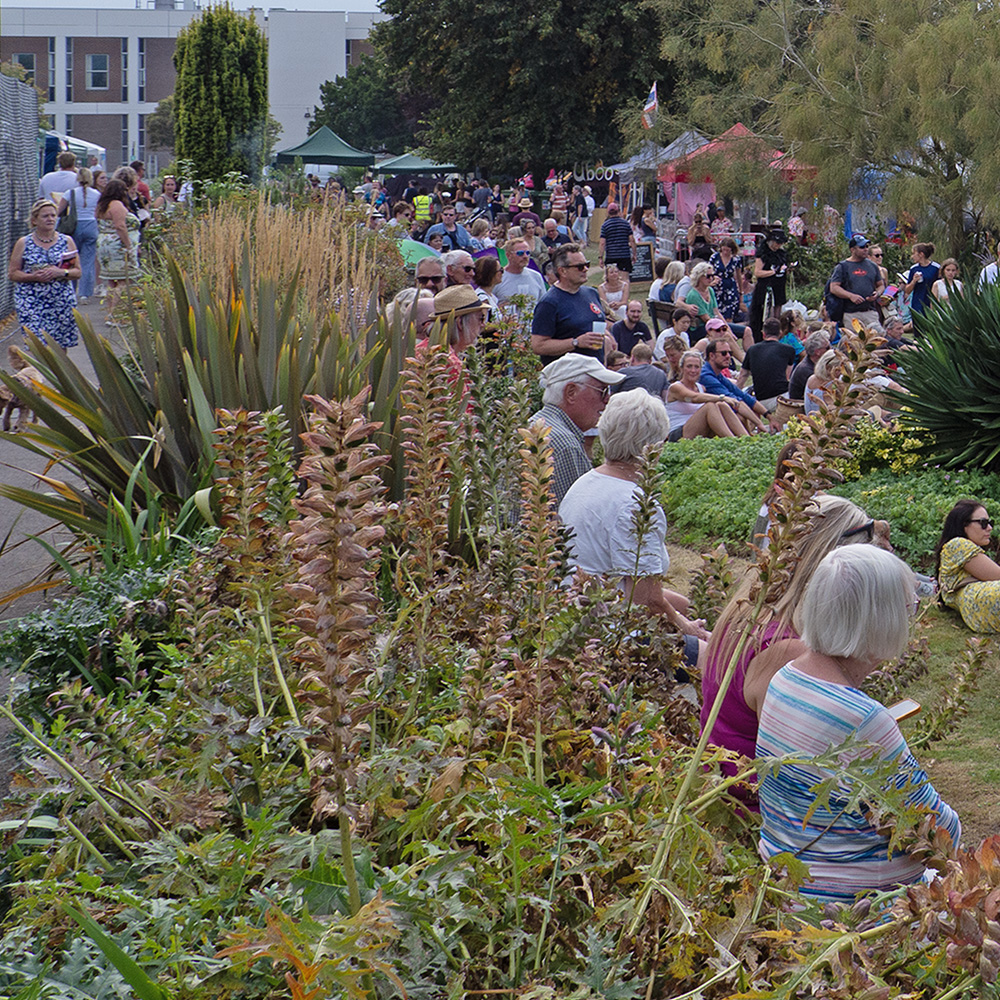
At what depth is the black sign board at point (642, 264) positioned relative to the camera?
90.2ft

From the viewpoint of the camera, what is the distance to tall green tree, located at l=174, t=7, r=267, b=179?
2352cm

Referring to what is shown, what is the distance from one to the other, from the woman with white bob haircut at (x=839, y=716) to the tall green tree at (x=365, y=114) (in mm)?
75276

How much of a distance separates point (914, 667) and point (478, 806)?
235 centimetres

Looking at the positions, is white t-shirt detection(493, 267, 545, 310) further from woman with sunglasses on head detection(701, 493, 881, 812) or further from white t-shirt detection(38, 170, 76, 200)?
woman with sunglasses on head detection(701, 493, 881, 812)

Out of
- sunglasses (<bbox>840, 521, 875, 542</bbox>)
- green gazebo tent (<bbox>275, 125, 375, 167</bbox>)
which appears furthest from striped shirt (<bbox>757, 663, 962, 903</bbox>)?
green gazebo tent (<bbox>275, 125, 375, 167</bbox>)

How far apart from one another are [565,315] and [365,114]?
71.4 metres

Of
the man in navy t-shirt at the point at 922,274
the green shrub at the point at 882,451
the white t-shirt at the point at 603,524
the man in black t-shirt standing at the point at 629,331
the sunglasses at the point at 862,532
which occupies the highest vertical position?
the man in navy t-shirt at the point at 922,274

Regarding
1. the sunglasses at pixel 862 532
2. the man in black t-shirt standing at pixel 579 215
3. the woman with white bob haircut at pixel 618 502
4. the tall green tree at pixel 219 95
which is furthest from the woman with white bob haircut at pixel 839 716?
the man in black t-shirt standing at pixel 579 215

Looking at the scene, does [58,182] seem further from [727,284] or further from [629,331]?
[727,284]

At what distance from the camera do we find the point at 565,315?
9414mm

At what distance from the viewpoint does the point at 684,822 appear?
1.90m

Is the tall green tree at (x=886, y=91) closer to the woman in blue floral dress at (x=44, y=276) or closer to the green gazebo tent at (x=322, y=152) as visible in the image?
the woman in blue floral dress at (x=44, y=276)

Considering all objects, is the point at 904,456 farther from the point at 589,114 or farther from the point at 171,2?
the point at 171,2

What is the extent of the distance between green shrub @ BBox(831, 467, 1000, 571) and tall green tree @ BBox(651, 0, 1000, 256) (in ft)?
46.1
